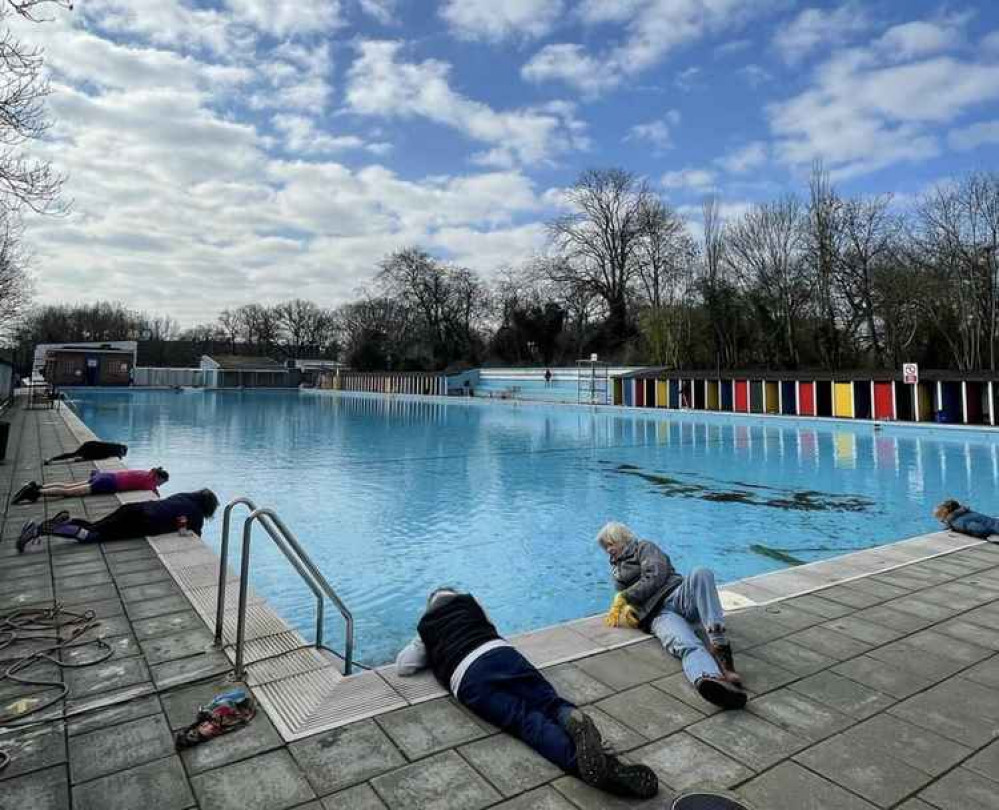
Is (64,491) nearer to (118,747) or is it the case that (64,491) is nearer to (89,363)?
(118,747)

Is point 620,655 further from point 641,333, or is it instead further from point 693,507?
point 641,333

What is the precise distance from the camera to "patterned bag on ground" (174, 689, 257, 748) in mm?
2150

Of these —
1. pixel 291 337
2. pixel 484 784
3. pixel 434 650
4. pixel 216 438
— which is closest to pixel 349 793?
pixel 484 784

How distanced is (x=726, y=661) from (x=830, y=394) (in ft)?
63.7

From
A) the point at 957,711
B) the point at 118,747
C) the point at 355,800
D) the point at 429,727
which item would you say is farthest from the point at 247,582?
the point at 957,711

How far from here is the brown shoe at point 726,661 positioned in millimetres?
2587

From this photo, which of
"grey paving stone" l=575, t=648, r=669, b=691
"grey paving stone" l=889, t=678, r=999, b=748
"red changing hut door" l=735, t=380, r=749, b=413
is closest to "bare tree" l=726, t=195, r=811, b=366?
"red changing hut door" l=735, t=380, r=749, b=413

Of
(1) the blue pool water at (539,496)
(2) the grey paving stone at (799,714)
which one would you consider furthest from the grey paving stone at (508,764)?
(1) the blue pool water at (539,496)

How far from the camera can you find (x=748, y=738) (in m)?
2.23

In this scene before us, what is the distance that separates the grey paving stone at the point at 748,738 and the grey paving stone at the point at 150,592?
3.13 meters

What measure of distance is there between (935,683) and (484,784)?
81.0 inches

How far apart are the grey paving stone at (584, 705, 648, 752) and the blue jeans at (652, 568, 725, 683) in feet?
1.45

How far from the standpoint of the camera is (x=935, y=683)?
104 inches

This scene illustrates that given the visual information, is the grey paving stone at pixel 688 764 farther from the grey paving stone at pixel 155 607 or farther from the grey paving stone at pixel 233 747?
the grey paving stone at pixel 155 607
